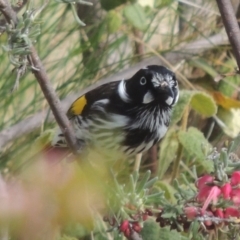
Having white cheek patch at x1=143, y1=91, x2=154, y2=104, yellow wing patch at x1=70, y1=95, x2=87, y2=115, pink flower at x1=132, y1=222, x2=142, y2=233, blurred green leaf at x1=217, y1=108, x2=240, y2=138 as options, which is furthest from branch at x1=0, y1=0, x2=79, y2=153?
blurred green leaf at x1=217, y1=108, x2=240, y2=138

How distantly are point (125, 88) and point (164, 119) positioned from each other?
0.32ft

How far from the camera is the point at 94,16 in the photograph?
4.90 feet

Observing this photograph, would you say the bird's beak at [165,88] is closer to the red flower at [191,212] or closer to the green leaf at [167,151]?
the green leaf at [167,151]

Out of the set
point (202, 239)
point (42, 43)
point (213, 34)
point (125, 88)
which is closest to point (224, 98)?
point (213, 34)

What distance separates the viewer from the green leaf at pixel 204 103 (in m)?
1.11

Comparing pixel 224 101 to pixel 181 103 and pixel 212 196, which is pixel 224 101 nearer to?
pixel 181 103

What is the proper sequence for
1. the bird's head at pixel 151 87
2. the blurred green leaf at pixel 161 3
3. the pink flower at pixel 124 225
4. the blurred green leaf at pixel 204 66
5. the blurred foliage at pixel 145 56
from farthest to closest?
1. the blurred green leaf at pixel 204 66
2. the blurred green leaf at pixel 161 3
3. the blurred foliage at pixel 145 56
4. the bird's head at pixel 151 87
5. the pink flower at pixel 124 225

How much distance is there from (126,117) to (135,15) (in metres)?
0.31

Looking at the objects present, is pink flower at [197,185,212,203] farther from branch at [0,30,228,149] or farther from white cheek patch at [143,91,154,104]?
branch at [0,30,228,149]

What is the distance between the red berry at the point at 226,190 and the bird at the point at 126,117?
0.48 m

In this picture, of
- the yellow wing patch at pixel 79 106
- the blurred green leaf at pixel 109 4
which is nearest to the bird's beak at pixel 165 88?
the yellow wing patch at pixel 79 106

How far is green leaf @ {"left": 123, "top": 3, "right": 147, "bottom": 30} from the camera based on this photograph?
1233mm

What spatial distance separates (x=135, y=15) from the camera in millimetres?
1241

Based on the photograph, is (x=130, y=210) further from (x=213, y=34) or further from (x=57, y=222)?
(x=213, y=34)
